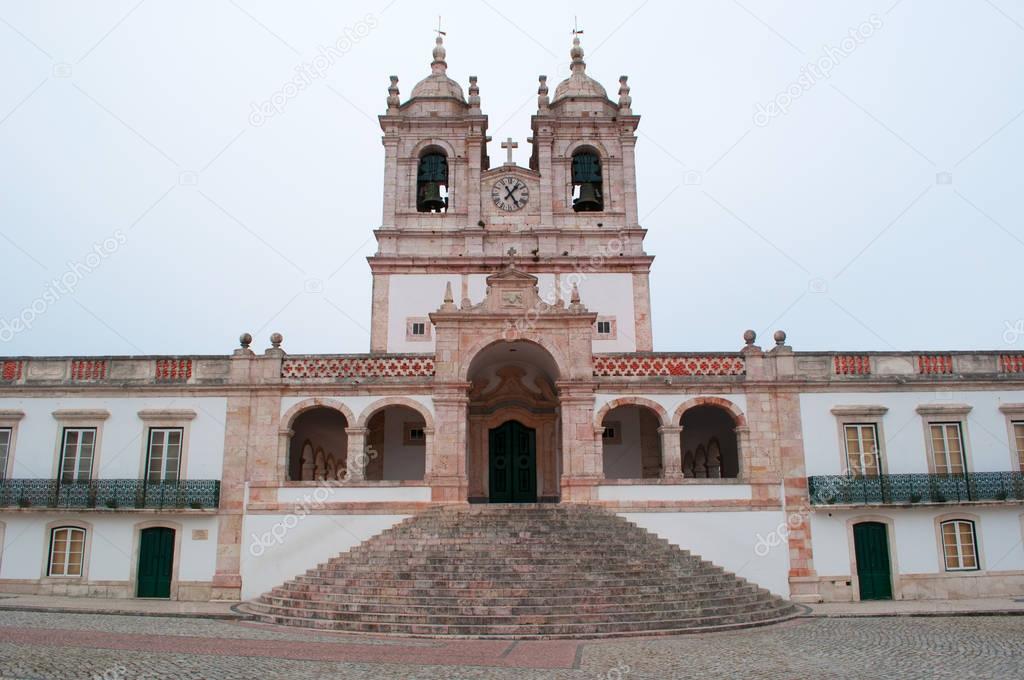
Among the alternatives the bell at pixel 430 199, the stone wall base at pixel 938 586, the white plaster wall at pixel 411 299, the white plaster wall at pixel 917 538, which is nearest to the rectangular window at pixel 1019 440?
the white plaster wall at pixel 917 538

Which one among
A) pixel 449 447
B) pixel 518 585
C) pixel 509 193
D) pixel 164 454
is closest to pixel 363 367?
pixel 449 447

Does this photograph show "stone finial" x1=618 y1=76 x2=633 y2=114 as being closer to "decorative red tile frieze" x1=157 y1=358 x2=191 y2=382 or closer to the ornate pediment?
the ornate pediment

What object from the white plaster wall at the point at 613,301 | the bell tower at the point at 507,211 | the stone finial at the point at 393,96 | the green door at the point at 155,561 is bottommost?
the green door at the point at 155,561

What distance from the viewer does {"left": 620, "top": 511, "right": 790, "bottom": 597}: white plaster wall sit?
55.7ft

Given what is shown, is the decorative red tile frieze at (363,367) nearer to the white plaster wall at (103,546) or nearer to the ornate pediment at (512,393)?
the ornate pediment at (512,393)

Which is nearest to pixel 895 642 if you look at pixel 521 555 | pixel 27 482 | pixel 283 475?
pixel 521 555

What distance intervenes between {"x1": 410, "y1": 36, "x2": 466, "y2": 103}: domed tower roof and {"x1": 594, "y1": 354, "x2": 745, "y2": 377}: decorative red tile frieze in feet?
41.2

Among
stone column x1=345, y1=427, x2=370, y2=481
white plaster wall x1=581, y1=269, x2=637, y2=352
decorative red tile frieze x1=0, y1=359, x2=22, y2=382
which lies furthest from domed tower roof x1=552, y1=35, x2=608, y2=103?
decorative red tile frieze x1=0, y1=359, x2=22, y2=382

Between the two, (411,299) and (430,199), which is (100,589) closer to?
(411,299)

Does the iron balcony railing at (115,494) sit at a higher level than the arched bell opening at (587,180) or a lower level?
lower

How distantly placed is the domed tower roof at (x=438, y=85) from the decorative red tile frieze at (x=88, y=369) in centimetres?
1363

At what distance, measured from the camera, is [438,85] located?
26750mm

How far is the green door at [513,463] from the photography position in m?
20.5

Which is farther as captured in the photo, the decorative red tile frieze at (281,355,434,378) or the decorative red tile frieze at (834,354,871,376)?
the decorative red tile frieze at (281,355,434,378)
